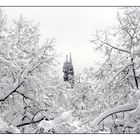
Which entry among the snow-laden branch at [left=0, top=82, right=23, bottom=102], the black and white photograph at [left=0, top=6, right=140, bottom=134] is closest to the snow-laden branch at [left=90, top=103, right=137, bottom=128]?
the black and white photograph at [left=0, top=6, right=140, bottom=134]

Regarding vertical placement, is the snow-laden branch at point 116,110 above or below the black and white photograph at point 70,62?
below

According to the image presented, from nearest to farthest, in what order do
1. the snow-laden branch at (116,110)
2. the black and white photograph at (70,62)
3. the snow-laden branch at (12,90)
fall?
the snow-laden branch at (116,110), the black and white photograph at (70,62), the snow-laden branch at (12,90)

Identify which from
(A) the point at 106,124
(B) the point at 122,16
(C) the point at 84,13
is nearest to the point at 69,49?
(C) the point at 84,13

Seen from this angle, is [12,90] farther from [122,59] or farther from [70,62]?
[122,59]

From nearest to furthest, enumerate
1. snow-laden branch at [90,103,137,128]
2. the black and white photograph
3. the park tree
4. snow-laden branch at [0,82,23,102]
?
snow-laden branch at [90,103,137,128], the park tree, the black and white photograph, snow-laden branch at [0,82,23,102]

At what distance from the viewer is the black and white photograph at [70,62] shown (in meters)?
6.11

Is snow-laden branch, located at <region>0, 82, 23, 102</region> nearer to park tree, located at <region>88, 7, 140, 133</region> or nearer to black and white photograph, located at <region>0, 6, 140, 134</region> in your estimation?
black and white photograph, located at <region>0, 6, 140, 134</region>

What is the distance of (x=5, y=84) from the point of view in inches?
276

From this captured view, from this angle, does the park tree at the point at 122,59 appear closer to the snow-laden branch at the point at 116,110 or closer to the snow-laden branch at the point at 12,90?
the snow-laden branch at the point at 116,110

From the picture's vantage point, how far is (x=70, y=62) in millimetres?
6770

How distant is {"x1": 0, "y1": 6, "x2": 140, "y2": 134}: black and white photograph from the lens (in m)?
6.11

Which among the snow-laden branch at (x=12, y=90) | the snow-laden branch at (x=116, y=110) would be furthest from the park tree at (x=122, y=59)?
the snow-laden branch at (x=12, y=90)

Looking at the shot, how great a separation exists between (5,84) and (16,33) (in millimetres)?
1266

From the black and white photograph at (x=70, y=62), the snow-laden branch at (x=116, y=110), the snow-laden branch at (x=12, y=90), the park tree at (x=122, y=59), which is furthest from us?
the snow-laden branch at (x=12, y=90)
